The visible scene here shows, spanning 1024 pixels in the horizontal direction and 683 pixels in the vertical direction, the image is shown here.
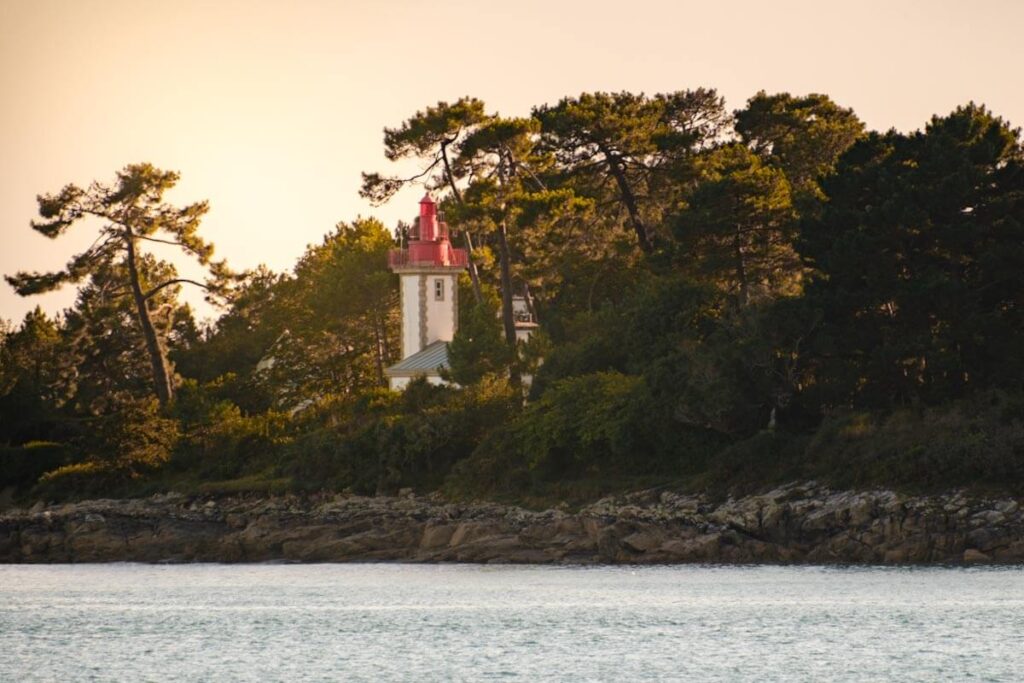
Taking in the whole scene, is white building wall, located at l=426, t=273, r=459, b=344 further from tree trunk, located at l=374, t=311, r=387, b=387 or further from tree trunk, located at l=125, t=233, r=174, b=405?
tree trunk, located at l=125, t=233, r=174, b=405

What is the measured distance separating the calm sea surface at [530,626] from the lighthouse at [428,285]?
2545 cm

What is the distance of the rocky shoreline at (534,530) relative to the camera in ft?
Answer: 181

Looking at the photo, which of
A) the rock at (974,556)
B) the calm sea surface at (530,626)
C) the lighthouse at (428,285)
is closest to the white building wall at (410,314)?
the lighthouse at (428,285)

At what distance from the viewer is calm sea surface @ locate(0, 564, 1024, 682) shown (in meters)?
41.2

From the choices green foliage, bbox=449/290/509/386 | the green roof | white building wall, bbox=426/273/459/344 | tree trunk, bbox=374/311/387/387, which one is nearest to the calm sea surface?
green foliage, bbox=449/290/509/386

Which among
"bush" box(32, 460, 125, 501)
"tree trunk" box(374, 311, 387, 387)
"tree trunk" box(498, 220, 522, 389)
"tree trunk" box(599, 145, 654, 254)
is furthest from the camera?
"tree trunk" box(374, 311, 387, 387)

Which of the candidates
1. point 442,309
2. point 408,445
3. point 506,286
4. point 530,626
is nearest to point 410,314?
point 442,309

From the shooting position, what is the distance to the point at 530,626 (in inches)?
1874

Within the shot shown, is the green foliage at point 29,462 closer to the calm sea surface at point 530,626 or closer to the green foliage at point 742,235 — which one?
the calm sea surface at point 530,626

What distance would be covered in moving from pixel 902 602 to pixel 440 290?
40160 mm

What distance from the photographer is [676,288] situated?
67562 millimetres

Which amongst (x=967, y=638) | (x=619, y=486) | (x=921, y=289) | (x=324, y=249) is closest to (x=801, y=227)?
(x=921, y=289)

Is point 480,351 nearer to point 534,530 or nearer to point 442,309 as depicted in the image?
point 534,530

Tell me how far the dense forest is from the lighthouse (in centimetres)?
232
